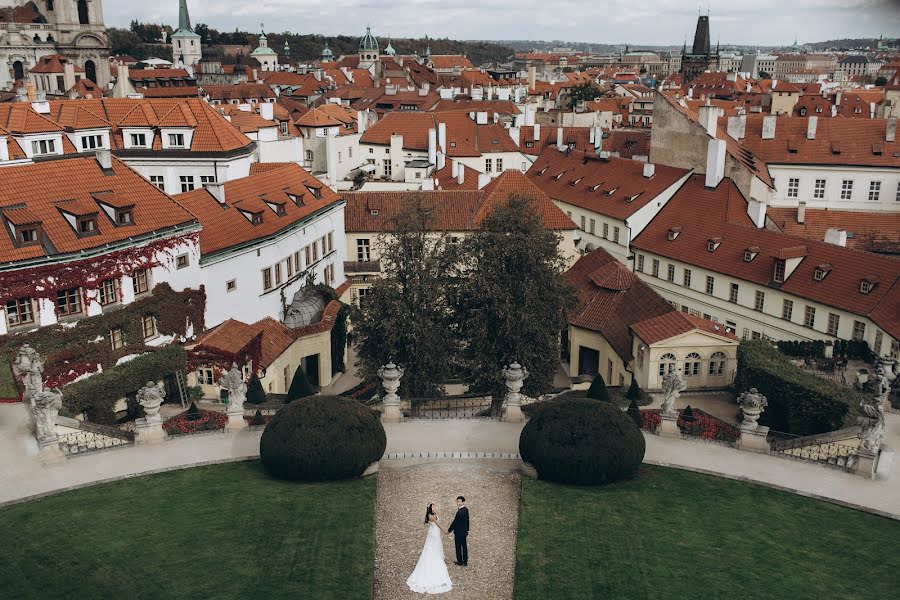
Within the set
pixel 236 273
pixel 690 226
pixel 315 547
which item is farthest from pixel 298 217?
pixel 315 547

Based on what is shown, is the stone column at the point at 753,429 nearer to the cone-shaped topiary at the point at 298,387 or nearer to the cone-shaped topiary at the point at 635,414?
the cone-shaped topiary at the point at 635,414

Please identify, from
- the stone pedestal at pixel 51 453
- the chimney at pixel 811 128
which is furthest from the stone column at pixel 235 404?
the chimney at pixel 811 128

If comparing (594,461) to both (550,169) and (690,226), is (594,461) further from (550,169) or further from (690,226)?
(550,169)

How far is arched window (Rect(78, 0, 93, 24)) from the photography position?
424ft

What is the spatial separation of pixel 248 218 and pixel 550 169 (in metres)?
31.2

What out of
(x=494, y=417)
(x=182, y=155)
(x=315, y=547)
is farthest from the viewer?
(x=182, y=155)

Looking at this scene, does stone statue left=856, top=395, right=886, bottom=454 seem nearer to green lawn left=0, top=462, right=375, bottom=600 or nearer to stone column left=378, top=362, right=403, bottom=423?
green lawn left=0, top=462, right=375, bottom=600

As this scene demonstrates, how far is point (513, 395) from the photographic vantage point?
1068 inches

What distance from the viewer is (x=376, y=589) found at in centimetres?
1741

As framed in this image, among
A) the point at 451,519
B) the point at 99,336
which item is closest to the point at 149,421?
the point at 99,336

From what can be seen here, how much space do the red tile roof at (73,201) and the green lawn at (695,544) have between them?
59.4 feet

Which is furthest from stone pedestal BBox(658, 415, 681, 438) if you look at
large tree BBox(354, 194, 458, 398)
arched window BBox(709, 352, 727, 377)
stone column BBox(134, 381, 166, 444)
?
stone column BBox(134, 381, 166, 444)

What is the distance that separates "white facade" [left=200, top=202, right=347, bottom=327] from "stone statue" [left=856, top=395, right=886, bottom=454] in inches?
963

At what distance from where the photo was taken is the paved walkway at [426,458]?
2219cm
